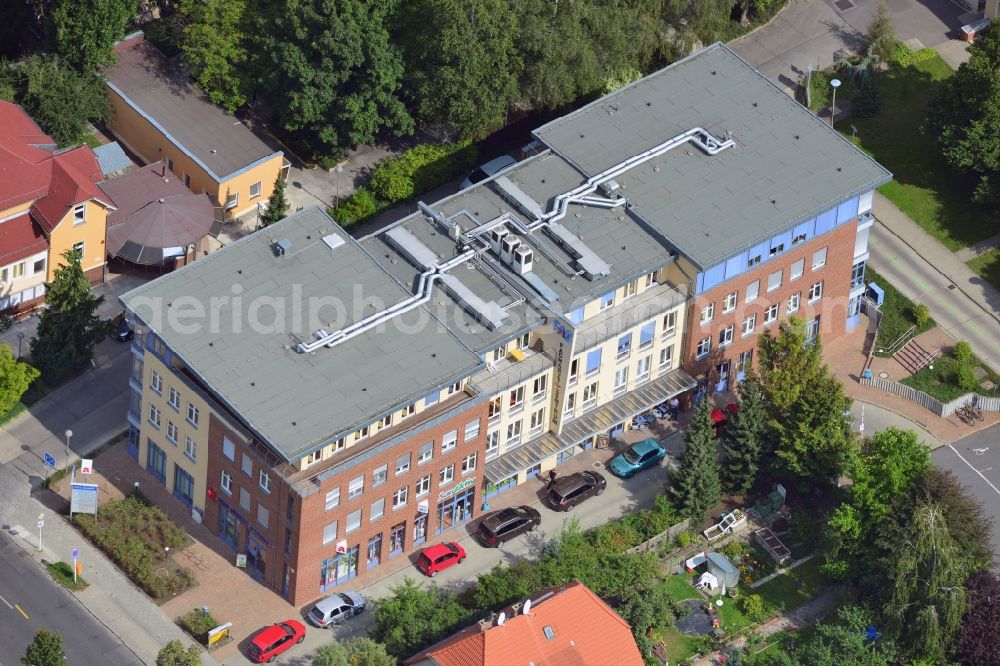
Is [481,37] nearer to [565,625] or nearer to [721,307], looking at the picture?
[721,307]

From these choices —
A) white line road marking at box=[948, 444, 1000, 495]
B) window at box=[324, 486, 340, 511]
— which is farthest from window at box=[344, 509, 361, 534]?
white line road marking at box=[948, 444, 1000, 495]

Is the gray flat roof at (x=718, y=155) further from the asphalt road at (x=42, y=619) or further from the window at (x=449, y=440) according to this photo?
the asphalt road at (x=42, y=619)

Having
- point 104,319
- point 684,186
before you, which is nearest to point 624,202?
point 684,186

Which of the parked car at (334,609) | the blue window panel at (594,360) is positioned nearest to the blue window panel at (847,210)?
the blue window panel at (594,360)

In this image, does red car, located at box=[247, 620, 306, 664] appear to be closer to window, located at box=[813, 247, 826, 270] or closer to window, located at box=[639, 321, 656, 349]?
window, located at box=[639, 321, 656, 349]

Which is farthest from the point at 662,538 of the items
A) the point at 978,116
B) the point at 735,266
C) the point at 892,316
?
the point at 978,116

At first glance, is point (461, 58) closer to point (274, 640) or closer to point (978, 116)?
point (978, 116)
